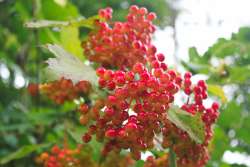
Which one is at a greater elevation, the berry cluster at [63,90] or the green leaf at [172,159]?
the berry cluster at [63,90]

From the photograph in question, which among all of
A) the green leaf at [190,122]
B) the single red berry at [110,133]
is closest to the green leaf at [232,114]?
the green leaf at [190,122]

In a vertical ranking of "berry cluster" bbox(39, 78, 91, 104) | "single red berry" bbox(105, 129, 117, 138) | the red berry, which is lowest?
"single red berry" bbox(105, 129, 117, 138)

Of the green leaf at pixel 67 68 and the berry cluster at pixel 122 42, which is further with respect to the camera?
the berry cluster at pixel 122 42

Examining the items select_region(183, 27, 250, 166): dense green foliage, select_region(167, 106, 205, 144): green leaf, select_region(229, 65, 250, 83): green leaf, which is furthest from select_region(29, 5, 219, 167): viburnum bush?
select_region(229, 65, 250, 83): green leaf

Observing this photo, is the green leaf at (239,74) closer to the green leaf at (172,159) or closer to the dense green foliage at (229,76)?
the dense green foliage at (229,76)

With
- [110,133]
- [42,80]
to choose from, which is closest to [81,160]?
[110,133]

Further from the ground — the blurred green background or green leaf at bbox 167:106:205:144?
the blurred green background

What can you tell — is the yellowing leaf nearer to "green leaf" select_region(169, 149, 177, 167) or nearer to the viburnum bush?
the viburnum bush
